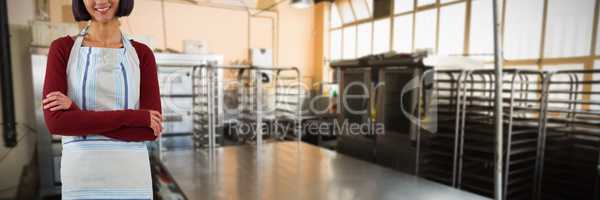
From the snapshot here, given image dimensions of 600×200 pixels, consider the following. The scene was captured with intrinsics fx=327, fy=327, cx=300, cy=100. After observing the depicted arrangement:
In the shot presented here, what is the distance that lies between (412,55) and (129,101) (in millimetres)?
2791

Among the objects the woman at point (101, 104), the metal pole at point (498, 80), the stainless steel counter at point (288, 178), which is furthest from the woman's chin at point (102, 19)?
the stainless steel counter at point (288, 178)

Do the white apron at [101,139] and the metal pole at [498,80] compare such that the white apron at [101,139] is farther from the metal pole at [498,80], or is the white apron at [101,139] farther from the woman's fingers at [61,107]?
the metal pole at [498,80]

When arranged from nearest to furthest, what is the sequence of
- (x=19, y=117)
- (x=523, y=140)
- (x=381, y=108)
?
(x=19, y=117)
(x=523, y=140)
(x=381, y=108)

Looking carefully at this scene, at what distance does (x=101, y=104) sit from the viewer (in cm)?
64

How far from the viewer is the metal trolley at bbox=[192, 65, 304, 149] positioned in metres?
2.65

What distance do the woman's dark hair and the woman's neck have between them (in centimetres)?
2

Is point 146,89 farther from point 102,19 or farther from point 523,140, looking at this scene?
point 523,140

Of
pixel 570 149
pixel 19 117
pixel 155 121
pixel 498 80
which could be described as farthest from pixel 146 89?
pixel 570 149

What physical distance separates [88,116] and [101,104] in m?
0.04

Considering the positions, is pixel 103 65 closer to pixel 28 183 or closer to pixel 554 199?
pixel 28 183

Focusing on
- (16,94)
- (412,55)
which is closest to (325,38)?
Answer: (412,55)

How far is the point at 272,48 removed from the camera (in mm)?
5973

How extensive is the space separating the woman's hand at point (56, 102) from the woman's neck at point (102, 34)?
0.12m

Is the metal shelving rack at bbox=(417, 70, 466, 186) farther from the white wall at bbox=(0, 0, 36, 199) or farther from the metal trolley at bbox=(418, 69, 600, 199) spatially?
the white wall at bbox=(0, 0, 36, 199)
